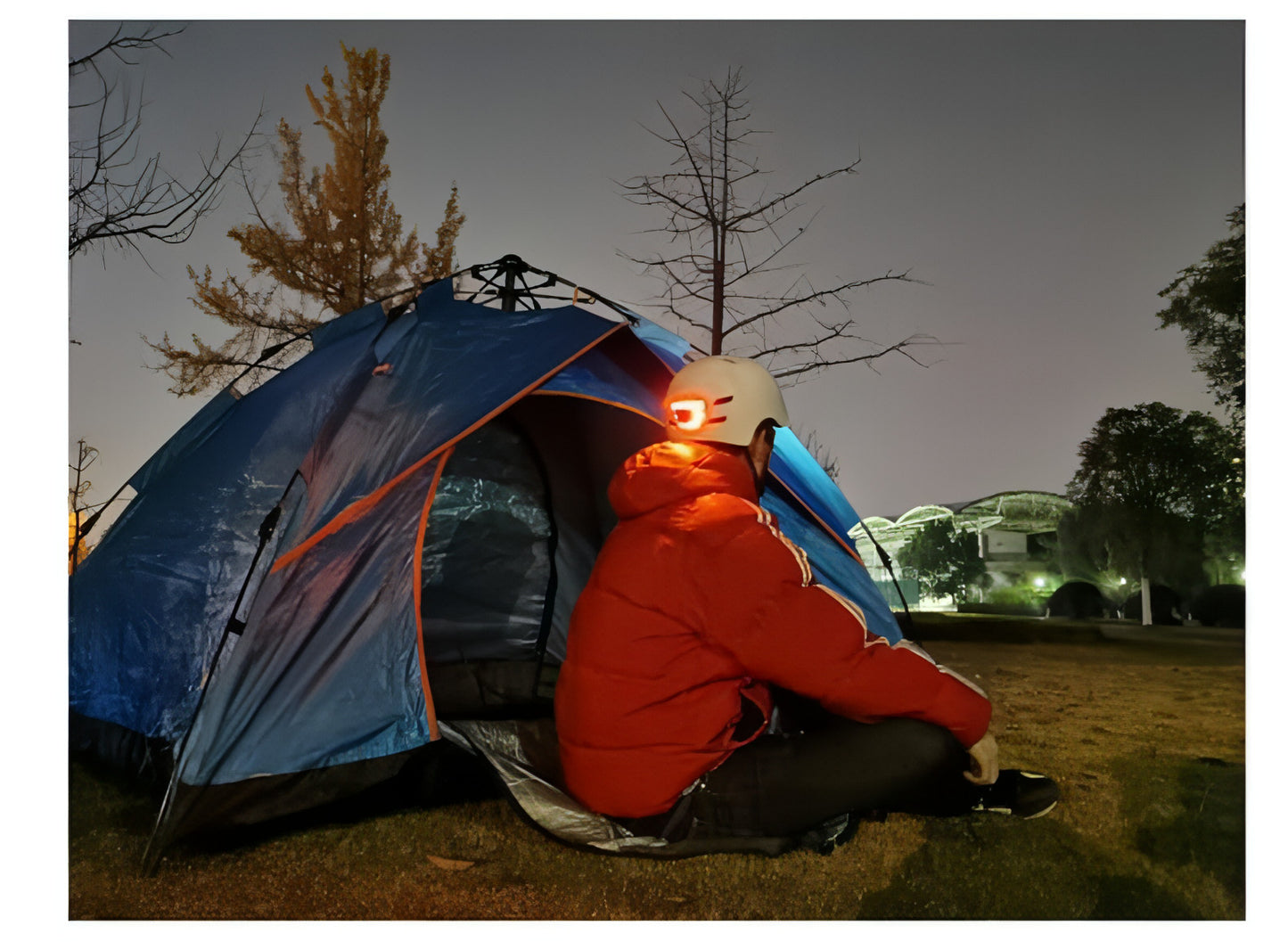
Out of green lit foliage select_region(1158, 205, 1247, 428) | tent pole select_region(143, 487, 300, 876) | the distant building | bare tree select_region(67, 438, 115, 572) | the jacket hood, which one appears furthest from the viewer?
the distant building

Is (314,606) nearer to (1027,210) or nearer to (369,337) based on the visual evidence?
(369,337)

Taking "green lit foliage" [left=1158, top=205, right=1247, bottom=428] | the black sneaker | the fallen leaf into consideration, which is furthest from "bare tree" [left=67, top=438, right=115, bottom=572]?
"green lit foliage" [left=1158, top=205, right=1247, bottom=428]

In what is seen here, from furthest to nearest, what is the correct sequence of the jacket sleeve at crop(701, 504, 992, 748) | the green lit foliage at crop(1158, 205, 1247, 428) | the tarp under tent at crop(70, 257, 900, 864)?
1. the green lit foliage at crop(1158, 205, 1247, 428)
2. the tarp under tent at crop(70, 257, 900, 864)
3. the jacket sleeve at crop(701, 504, 992, 748)

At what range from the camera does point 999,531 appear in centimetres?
2128

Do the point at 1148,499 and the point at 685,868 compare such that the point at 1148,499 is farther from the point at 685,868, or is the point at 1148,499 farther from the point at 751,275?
the point at 685,868

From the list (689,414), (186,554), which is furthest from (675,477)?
(186,554)

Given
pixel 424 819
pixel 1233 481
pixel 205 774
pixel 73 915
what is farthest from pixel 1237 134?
pixel 73 915

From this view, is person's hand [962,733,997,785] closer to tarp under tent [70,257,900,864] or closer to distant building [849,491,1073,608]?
tarp under tent [70,257,900,864]

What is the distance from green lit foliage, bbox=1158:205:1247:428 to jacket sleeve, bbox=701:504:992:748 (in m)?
2.83

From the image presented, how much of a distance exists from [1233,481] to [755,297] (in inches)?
151

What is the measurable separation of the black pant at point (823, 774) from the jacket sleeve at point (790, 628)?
0.52ft

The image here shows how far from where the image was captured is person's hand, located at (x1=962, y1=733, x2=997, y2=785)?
2586 millimetres

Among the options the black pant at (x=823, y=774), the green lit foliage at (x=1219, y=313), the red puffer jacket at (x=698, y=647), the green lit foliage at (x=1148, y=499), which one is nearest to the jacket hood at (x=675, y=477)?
the red puffer jacket at (x=698, y=647)

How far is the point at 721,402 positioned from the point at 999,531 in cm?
2022
